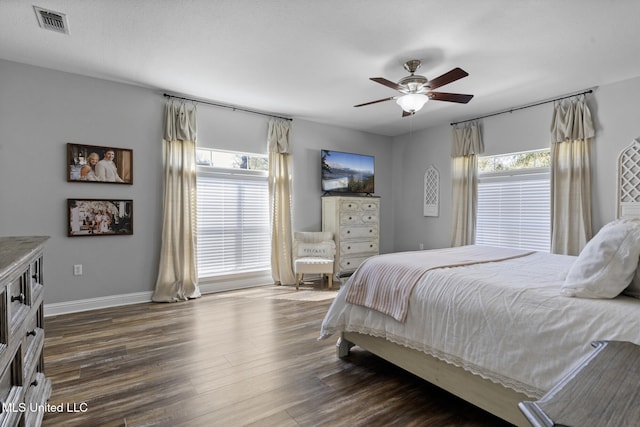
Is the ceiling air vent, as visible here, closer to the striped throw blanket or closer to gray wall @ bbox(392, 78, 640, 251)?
the striped throw blanket

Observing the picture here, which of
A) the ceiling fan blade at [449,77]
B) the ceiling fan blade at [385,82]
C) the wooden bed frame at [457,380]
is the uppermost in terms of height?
the ceiling fan blade at [385,82]

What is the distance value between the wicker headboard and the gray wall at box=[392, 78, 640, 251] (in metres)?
0.08

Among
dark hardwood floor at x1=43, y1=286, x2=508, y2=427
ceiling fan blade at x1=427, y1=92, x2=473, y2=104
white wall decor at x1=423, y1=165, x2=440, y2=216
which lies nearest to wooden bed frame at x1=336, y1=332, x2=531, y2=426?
dark hardwood floor at x1=43, y1=286, x2=508, y2=427

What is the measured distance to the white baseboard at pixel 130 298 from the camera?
3535 mm

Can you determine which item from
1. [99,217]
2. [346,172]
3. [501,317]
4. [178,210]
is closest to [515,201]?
[346,172]

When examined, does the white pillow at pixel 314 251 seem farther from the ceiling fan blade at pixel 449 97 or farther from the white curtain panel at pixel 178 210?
the ceiling fan blade at pixel 449 97

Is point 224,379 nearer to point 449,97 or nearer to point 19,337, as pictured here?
point 19,337

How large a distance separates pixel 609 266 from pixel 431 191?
172 inches

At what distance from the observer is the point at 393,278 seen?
7.22 feet

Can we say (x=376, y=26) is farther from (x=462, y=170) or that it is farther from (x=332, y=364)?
(x=462, y=170)

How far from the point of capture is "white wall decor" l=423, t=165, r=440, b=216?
5.66 meters

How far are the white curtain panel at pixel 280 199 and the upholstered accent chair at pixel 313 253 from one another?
0.52ft

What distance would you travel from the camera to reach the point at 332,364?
2.43 metres

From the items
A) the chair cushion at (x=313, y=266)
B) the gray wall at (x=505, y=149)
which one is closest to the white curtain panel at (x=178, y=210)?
the chair cushion at (x=313, y=266)
